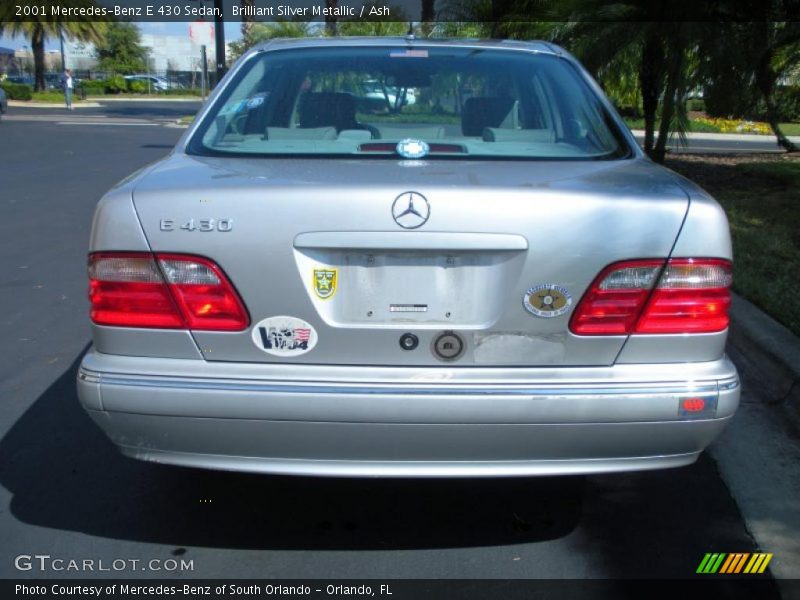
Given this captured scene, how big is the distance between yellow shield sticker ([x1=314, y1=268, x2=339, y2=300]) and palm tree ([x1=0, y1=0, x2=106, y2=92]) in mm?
46896

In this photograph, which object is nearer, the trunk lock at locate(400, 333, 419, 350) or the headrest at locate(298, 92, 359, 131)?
the trunk lock at locate(400, 333, 419, 350)

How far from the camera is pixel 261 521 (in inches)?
136

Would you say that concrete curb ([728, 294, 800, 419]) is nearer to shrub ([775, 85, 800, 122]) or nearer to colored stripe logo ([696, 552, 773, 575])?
colored stripe logo ([696, 552, 773, 575])

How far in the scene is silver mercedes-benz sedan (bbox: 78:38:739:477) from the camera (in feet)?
8.93

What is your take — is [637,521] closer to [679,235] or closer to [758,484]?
[758,484]

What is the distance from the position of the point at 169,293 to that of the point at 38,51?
2040 inches

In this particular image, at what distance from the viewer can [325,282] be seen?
276cm

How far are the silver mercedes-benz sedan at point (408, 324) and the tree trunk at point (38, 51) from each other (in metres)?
48.4

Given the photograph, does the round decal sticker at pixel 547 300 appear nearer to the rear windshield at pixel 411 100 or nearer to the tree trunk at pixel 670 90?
the rear windshield at pixel 411 100

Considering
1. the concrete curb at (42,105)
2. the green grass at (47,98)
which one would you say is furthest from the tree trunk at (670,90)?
the green grass at (47,98)

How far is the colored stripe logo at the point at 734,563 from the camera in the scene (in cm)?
317

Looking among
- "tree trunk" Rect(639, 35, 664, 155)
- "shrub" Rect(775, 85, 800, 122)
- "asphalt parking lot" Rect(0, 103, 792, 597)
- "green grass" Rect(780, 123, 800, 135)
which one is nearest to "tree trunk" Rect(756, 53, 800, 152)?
"shrub" Rect(775, 85, 800, 122)

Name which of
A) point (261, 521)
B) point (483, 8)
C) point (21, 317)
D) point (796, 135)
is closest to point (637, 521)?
point (261, 521)

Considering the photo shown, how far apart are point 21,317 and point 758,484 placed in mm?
4667
